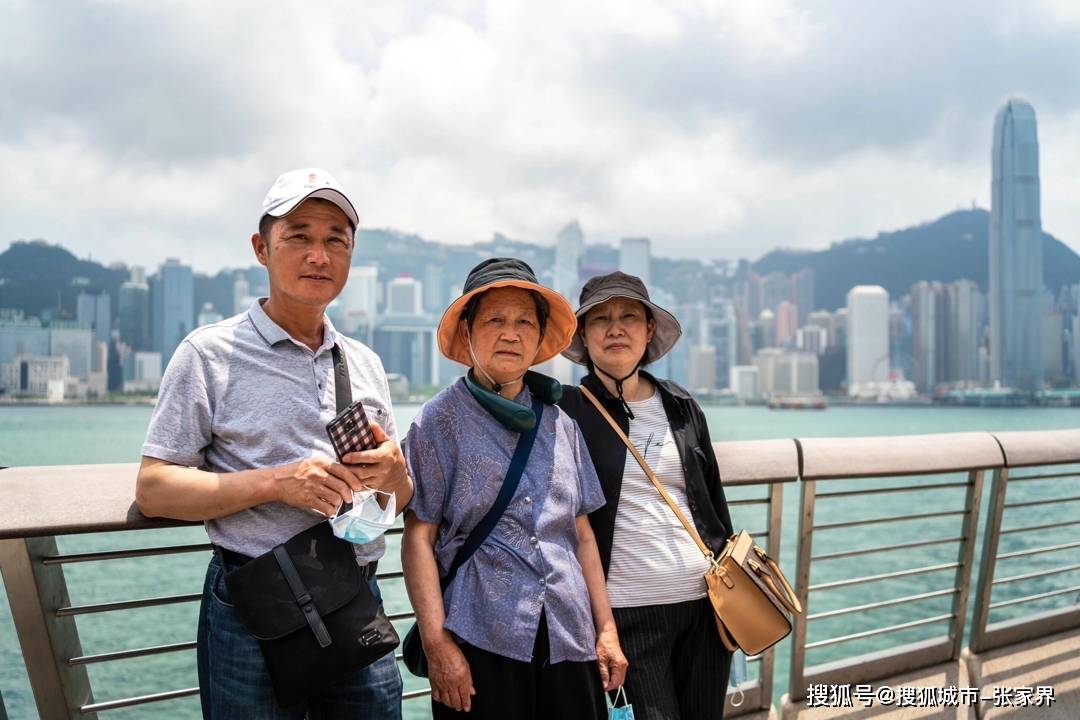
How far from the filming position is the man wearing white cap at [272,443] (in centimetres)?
155

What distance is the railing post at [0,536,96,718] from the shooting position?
178 centimetres

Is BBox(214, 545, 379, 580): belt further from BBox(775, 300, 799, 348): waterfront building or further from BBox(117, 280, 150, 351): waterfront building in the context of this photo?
BBox(775, 300, 799, 348): waterfront building

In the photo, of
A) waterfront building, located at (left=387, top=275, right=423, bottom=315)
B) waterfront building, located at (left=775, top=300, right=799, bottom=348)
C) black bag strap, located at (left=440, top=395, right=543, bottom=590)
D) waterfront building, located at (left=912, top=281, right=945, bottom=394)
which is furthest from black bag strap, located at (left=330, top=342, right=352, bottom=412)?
waterfront building, located at (left=775, top=300, right=799, bottom=348)

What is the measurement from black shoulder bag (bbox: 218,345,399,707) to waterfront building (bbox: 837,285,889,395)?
112m

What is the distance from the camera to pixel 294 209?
172cm

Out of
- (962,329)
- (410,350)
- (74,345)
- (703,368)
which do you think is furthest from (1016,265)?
(74,345)

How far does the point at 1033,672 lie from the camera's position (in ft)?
12.1

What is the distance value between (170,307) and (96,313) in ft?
28.1

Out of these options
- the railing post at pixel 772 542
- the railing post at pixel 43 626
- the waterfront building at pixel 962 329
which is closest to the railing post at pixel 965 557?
the railing post at pixel 772 542

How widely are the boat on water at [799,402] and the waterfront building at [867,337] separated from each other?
4.09 metres

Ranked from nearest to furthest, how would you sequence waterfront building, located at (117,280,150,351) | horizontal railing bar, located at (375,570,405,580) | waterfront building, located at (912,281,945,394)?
horizontal railing bar, located at (375,570,405,580) → waterfront building, located at (117,280,150,351) → waterfront building, located at (912,281,945,394)

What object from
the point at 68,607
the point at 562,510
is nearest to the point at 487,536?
the point at 562,510

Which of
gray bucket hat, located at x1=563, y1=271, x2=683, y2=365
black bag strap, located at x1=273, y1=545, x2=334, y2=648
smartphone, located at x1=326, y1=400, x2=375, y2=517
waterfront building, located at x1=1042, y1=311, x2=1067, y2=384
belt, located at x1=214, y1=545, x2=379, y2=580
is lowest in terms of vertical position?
black bag strap, located at x1=273, y1=545, x2=334, y2=648

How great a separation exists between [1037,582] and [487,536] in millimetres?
23269
